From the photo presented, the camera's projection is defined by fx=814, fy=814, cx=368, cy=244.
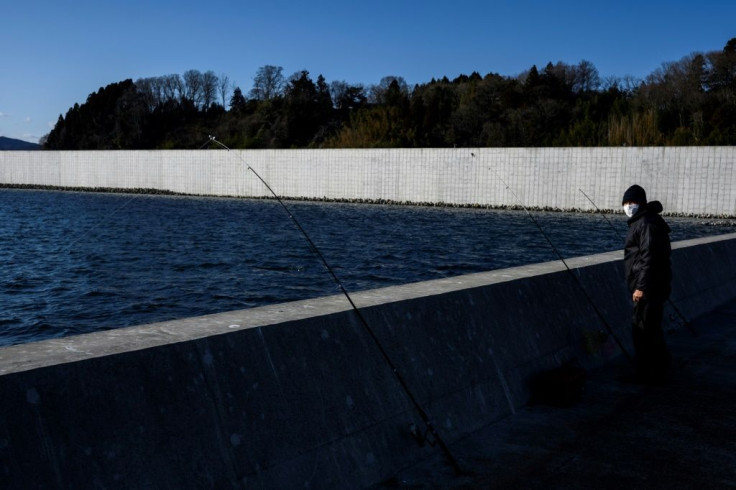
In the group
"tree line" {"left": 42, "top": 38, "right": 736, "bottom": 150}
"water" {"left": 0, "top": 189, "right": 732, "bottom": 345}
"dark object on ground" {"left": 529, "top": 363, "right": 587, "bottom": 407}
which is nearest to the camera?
"dark object on ground" {"left": 529, "top": 363, "right": 587, "bottom": 407}

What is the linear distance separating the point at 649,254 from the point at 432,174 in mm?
45223

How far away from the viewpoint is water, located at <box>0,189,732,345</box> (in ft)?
46.5

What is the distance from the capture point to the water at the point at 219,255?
14.2 m

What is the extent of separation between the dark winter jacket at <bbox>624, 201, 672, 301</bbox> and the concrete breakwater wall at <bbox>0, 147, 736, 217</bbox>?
23523 millimetres

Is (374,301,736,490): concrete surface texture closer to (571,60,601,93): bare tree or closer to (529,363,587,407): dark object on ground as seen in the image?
(529,363,587,407): dark object on ground

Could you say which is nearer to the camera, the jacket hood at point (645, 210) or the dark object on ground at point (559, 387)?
the dark object on ground at point (559, 387)

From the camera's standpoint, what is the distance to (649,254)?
5.67m

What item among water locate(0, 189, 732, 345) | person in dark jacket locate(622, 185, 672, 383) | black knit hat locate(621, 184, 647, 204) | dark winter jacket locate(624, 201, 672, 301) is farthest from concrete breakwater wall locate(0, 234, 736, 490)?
water locate(0, 189, 732, 345)

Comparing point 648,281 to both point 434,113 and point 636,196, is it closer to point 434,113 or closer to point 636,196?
point 636,196

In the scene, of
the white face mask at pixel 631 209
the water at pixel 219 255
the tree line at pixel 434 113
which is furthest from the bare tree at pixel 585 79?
the white face mask at pixel 631 209

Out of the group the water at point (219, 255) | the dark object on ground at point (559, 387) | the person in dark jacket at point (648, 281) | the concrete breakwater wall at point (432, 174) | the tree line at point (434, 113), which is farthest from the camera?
the tree line at point (434, 113)

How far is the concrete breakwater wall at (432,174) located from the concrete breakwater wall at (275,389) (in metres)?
24.3

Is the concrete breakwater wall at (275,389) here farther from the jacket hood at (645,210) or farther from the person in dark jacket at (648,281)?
the jacket hood at (645,210)

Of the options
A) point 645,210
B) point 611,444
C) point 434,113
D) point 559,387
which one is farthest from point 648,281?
point 434,113
